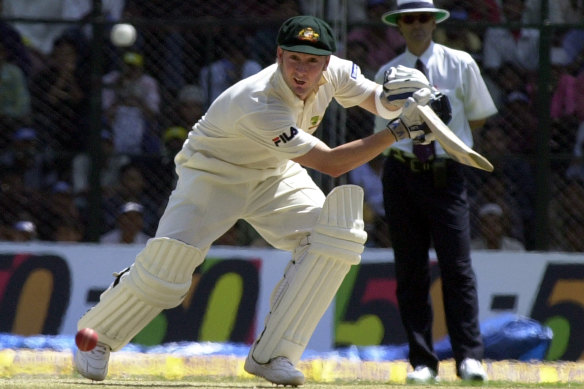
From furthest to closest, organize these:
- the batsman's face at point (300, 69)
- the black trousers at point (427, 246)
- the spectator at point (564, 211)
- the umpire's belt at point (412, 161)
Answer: the spectator at point (564, 211)
the umpire's belt at point (412, 161)
the black trousers at point (427, 246)
the batsman's face at point (300, 69)

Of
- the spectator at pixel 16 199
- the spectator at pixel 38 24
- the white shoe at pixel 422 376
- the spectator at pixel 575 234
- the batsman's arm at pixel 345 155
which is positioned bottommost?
the spectator at pixel 575 234

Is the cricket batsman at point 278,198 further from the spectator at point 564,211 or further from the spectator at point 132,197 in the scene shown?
the spectator at point 564,211

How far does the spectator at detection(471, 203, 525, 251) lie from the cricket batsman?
2.62m

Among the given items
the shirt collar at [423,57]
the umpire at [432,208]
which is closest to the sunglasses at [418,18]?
→ the umpire at [432,208]

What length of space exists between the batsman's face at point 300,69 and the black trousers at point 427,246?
1.33 metres

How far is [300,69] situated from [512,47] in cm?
335

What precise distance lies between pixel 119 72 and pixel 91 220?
100 cm

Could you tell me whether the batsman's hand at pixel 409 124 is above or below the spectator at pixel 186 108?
above

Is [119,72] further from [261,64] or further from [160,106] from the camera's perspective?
[261,64]

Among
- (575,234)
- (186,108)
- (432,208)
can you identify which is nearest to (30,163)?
(186,108)

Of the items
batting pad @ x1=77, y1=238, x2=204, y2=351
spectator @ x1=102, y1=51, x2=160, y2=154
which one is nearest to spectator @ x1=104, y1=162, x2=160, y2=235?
spectator @ x1=102, y1=51, x2=160, y2=154

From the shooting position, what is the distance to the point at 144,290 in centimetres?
472

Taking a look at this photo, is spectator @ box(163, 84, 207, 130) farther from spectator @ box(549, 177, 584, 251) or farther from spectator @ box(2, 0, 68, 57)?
spectator @ box(549, 177, 584, 251)

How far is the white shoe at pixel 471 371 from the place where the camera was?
5441 millimetres
